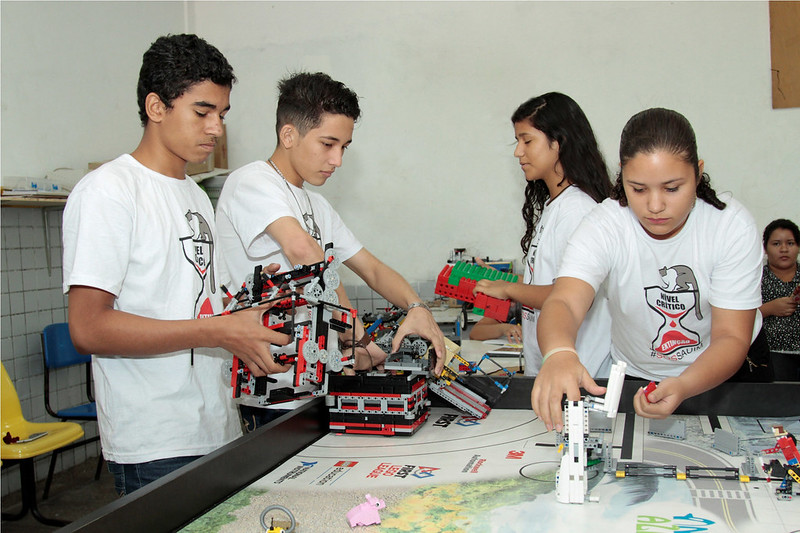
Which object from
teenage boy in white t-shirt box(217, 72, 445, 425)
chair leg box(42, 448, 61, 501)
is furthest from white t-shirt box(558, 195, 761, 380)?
chair leg box(42, 448, 61, 501)

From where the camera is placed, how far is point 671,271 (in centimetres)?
171

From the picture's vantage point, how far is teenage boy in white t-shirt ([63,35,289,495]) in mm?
1436

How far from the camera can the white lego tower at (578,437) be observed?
1.26m

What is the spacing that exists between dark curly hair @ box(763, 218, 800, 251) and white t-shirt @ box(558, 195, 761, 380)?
273 centimetres

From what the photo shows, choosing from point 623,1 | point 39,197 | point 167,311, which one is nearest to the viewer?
point 167,311

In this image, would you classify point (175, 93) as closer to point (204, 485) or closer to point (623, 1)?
point (204, 485)

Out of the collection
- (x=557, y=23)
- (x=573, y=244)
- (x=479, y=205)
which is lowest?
(x=573, y=244)

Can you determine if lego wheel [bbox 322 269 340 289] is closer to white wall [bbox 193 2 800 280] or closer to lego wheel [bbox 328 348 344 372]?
lego wheel [bbox 328 348 344 372]

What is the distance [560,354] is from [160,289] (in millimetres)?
933

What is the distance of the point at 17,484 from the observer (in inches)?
145

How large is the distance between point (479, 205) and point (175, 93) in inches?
133

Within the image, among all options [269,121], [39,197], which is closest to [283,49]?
[269,121]

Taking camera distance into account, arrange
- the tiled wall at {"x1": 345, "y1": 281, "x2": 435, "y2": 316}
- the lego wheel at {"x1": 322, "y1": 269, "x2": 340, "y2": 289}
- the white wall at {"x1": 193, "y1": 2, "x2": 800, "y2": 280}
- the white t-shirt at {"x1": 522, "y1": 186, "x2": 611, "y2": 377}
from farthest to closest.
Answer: the tiled wall at {"x1": 345, "y1": 281, "x2": 435, "y2": 316}
the white wall at {"x1": 193, "y1": 2, "x2": 800, "y2": 280}
the white t-shirt at {"x1": 522, "y1": 186, "x2": 611, "y2": 377}
the lego wheel at {"x1": 322, "y1": 269, "x2": 340, "y2": 289}

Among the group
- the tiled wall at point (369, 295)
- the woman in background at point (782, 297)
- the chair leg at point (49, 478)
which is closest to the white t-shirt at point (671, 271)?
the woman in background at point (782, 297)
